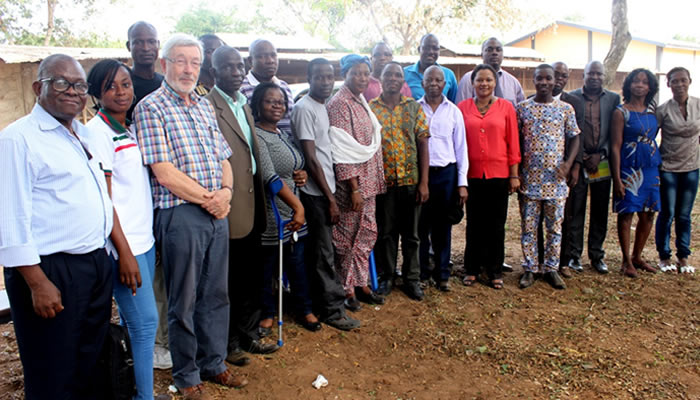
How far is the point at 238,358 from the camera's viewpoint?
340 centimetres

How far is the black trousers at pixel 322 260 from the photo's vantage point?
3.92 meters

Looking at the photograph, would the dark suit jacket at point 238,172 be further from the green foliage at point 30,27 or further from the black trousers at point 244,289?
the green foliage at point 30,27

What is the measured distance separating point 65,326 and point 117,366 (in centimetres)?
36

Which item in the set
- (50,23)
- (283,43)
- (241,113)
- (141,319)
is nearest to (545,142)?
(241,113)

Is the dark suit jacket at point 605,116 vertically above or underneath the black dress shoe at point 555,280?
above

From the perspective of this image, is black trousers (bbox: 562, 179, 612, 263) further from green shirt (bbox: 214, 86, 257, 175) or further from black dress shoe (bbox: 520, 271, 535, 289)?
green shirt (bbox: 214, 86, 257, 175)

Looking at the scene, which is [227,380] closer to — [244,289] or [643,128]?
[244,289]

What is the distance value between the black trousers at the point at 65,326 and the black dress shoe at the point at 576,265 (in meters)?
4.59

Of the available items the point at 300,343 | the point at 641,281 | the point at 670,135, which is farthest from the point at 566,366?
the point at 670,135

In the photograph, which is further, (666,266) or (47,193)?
(666,266)

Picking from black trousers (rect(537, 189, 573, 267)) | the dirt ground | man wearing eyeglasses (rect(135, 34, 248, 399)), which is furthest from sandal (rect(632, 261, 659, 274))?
man wearing eyeglasses (rect(135, 34, 248, 399))

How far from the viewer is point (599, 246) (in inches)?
211

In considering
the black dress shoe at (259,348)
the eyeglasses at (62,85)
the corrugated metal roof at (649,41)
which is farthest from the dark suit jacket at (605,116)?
the corrugated metal roof at (649,41)

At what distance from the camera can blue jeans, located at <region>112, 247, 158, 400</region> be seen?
246 centimetres
